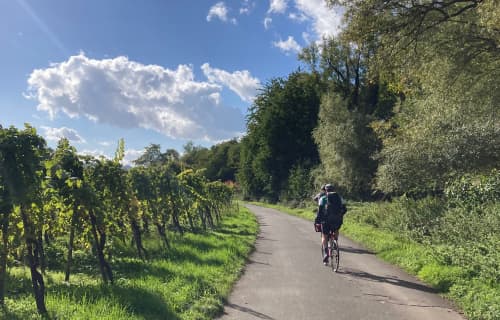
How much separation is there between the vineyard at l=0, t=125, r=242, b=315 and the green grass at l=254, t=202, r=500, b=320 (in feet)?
20.2

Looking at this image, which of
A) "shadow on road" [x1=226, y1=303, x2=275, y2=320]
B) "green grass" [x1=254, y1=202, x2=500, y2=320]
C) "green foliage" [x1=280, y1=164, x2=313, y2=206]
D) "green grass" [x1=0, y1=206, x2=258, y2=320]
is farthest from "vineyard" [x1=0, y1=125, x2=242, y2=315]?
"green foliage" [x1=280, y1=164, x2=313, y2=206]

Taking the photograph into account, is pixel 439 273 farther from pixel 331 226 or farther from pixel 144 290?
pixel 144 290

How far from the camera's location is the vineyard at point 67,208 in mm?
5660

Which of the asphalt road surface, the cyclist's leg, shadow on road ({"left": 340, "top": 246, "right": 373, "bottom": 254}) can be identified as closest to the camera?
the asphalt road surface

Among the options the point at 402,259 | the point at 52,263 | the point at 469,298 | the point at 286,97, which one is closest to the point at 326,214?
the point at 402,259

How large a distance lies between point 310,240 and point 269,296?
849cm

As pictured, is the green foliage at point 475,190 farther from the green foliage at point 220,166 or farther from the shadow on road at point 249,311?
the green foliage at point 220,166

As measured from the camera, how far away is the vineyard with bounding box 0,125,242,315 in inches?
223

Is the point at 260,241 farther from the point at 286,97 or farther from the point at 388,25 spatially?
the point at 286,97

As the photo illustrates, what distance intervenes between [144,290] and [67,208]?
2331mm

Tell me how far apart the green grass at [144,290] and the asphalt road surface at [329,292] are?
0.46 meters

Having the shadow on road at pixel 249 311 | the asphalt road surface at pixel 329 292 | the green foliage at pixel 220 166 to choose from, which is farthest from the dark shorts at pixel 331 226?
the green foliage at pixel 220 166

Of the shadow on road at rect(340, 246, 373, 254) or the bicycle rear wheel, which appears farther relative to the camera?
the shadow on road at rect(340, 246, 373, 254)

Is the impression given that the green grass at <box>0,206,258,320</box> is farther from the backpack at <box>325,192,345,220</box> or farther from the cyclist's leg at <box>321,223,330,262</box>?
the backpack at <box>325,192,345,220</box>
